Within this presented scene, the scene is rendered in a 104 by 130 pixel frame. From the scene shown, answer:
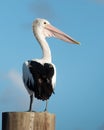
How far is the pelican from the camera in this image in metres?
8.62

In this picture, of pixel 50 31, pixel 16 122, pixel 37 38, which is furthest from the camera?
pixel 50 31

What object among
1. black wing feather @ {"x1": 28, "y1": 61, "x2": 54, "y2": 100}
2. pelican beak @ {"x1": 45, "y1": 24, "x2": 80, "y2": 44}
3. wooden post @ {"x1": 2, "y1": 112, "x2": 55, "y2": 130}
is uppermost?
pelican beak @ {"x1": 45, "y1": 24, "x2": 80, "y2": 44}

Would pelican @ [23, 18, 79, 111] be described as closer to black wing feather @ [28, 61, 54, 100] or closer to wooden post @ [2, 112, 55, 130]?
black wing feather @ [28, 61, 54, 100]

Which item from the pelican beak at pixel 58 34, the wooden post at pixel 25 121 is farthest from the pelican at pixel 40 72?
the wooden post at pixel 25 121

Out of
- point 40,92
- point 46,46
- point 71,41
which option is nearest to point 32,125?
point 40,92

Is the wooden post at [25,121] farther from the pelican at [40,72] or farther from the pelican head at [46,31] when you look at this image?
the pelican head at [46,31]

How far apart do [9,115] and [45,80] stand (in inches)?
128

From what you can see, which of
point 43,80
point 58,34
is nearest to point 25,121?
point 43,80

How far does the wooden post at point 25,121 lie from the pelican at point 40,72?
292 centimetres

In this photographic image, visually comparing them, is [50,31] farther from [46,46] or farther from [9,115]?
[9,115]

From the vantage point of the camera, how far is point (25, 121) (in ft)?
18.0

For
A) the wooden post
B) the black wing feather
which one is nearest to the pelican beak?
the black wing feather

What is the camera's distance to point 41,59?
966 centimetres

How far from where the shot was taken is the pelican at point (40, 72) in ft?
28.3
